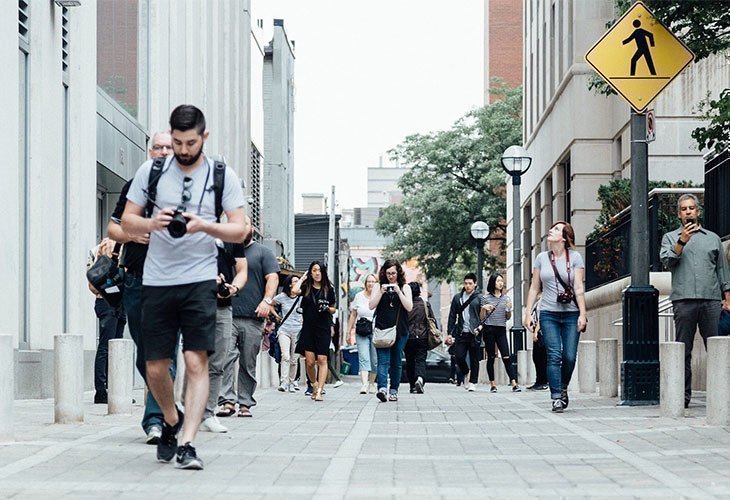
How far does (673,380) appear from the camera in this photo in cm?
1250

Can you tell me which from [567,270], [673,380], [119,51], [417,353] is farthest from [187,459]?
[119,51]

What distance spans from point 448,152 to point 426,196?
2.45 meters

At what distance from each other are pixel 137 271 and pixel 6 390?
1.15 m

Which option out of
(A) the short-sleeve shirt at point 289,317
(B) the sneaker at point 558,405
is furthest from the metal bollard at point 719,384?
(A) the short-sleeve shirt at point 289,317

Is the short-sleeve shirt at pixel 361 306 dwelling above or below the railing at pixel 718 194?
below

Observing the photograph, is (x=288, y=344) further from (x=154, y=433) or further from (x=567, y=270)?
(x=154, y=433)

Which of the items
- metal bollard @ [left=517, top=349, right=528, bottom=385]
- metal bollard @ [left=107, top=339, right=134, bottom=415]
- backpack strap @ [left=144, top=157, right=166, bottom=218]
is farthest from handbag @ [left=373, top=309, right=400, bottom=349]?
backpack strap @ [left=144, top=157, right=166, bottom=218]

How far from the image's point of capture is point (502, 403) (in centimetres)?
Answer: 1730

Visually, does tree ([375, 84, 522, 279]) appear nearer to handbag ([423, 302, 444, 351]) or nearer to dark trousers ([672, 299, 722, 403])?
handbag ([423, 302, 444, 351])

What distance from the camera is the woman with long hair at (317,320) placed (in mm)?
18266

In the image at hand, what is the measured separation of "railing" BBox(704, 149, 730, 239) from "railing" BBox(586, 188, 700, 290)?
0.21 metres

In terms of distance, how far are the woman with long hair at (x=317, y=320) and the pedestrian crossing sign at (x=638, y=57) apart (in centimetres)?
492

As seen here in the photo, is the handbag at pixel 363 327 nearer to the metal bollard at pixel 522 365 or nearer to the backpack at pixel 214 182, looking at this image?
the metal bollard at pixel 522 365

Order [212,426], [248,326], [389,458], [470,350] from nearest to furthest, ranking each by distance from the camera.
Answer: [389,458] → [212,426] → [248,326] → [470,350]
